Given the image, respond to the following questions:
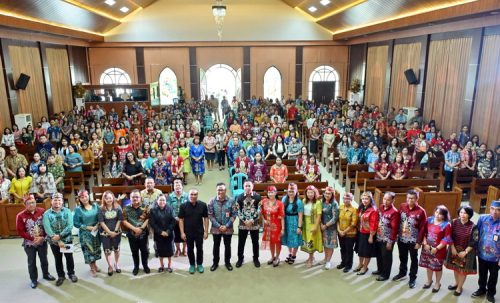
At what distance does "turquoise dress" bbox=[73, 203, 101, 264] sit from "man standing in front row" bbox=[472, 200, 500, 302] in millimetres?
5308

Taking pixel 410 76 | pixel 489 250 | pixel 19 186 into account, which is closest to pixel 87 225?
pixel 19 186

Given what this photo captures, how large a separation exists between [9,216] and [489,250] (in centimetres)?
786

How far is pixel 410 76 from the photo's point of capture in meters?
14.4

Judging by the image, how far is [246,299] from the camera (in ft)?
17.6

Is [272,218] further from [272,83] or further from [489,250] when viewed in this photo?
[272,83]

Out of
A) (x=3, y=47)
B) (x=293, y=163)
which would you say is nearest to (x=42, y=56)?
(x=3, y=47)

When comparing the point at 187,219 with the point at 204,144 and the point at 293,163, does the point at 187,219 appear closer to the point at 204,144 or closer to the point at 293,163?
the point at 293,163

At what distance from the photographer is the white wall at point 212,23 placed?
20797 millimetres

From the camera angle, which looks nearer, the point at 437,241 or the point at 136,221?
the point at 437,241

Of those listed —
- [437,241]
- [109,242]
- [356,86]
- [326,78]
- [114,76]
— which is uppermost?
[114,76]

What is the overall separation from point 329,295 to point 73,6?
1330 centimetres

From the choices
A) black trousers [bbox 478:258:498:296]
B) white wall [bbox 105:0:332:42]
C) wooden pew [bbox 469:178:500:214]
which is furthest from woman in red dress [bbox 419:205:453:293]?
white wall [bbox 105:0:332:42]

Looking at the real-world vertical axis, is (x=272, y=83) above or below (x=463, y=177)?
above

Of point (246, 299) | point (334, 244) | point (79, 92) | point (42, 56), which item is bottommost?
point (246, 299)
